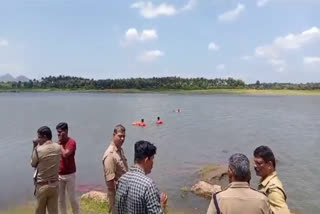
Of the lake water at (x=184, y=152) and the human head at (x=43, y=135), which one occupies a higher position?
the human head at (x=43, y=135)

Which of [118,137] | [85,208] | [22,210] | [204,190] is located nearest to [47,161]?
[118,137]

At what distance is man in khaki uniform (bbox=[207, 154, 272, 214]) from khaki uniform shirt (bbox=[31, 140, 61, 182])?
14.2 ft

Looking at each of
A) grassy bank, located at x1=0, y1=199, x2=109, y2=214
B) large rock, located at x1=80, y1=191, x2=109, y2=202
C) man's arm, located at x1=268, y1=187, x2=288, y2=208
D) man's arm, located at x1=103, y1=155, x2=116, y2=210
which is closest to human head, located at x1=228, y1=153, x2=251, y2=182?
man's arm, located at x1=268, y1=187, x2=288, y2=208

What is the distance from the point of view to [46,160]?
25.2 feet

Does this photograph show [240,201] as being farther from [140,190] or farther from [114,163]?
[114,163]

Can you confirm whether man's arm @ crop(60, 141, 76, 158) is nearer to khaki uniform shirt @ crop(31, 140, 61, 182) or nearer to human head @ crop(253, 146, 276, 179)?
khaki uniform shirt @ crop(31, 140, 61, 182)

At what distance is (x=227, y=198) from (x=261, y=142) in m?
29.1

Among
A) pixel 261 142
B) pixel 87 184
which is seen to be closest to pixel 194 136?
pixel 261 142

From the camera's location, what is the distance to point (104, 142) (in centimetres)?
3109

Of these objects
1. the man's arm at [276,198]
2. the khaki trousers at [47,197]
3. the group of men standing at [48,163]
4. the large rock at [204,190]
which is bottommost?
the large rock at [204,190]

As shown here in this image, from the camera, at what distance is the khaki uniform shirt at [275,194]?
4500 mm

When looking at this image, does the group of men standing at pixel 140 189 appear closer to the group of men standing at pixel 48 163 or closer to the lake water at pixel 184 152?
the group of men standing at pixel 48 163

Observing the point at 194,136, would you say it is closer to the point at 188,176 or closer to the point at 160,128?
the point at 160,128

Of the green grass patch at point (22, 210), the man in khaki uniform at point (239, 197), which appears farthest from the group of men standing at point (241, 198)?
the green grass patch at point (22, 210)
